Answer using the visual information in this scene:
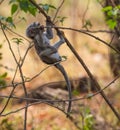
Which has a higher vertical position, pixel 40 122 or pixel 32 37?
pixel 32 37

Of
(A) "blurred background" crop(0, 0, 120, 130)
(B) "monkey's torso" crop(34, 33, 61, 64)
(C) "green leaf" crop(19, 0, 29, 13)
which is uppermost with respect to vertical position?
(C) "green leaf" crop(19, 0, 29, 13)

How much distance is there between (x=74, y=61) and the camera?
991 cm

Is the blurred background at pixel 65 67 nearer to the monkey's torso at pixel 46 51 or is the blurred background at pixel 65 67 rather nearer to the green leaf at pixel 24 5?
the monkey's torso at pixel 46 51

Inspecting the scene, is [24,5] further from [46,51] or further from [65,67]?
[65,67]

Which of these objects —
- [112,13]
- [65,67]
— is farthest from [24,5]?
[65,67]

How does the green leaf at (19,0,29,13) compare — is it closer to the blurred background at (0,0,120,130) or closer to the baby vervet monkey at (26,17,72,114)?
the baby vervet monkey at (26,17,72,114)

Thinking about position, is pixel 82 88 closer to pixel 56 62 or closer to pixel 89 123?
pixel 89 123

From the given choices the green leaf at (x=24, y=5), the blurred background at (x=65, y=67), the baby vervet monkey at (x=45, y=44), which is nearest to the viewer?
the green leaf at (x=24, y=5)

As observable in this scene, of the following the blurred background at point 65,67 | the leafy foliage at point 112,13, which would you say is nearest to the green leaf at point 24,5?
the leafy foliage at point 112,13

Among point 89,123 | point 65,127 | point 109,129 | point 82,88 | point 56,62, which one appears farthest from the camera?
point 82,88

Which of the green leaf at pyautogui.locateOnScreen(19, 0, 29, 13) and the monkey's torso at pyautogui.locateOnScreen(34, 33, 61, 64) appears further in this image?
the monkey's torso at pyautogui.locateOnScreen(34, 33, 61, 64)

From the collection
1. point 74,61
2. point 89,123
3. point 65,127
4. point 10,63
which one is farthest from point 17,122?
point 10,63

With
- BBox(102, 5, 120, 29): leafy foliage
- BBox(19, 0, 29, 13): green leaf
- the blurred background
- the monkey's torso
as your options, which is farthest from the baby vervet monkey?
the blurred background

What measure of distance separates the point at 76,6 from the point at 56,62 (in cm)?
746
